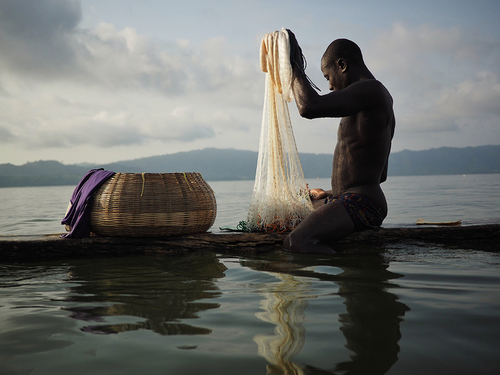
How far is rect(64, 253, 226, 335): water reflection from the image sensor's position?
66.2 inches

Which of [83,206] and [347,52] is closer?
[347,52]

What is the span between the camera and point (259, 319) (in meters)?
1.69

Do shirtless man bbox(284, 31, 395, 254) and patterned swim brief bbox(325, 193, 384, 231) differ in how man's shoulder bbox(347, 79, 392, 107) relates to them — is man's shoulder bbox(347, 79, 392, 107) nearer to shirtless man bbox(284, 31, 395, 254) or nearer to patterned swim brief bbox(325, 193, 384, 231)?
shirtless man bbox(284, 31, 395, 254)

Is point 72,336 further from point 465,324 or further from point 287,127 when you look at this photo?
point 287,127

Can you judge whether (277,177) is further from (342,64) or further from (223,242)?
(342,64)

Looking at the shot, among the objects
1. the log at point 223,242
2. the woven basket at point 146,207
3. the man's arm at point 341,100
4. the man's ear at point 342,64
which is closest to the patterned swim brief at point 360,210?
the log at point 223,242

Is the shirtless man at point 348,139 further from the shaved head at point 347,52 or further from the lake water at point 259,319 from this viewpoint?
the lake water at point 259,319

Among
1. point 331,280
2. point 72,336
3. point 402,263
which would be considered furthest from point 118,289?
point 402,263

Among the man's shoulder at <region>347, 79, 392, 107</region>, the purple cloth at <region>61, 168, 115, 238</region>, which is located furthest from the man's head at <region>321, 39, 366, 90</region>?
the purple cloth at <region>61, 168, 115, 238</region>

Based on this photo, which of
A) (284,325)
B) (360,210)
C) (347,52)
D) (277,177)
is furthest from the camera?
(277,177)

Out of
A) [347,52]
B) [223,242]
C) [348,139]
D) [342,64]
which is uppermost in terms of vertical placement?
[347,52]

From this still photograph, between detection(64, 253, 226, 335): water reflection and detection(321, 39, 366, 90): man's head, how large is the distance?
6.69 ft

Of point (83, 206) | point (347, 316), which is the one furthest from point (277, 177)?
point (347, 316)

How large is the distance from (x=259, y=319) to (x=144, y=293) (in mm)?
854
